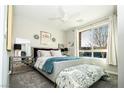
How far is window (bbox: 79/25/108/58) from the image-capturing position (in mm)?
4148

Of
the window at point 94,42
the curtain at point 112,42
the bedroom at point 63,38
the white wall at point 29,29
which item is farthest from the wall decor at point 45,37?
the curtain at point 112,42

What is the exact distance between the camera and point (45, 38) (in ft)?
16.2

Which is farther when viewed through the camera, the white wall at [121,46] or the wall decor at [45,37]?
the wall decor at [45,37]

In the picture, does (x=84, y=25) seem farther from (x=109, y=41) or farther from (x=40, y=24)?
(x=40, y=24)

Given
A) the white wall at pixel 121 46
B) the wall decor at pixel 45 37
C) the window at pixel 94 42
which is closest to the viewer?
the white wall at pixel 121 46

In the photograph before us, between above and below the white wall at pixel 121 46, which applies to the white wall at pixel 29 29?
above

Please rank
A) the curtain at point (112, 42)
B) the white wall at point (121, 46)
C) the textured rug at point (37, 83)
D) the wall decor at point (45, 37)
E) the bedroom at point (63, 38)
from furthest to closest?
the wall decor at point (45, 37) < the curtain at point (112, 42) < the bedroom at point (63, 38) < the textured rug at point (37, 83) < the white wall at point (121, 46)

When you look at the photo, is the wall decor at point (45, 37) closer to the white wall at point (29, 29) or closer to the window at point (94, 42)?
the white wall at point (29, 29)

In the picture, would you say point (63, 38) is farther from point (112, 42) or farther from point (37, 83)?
point (37, 83)

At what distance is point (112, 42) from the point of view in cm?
345

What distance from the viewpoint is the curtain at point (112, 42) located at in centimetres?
338

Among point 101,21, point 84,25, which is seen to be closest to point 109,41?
point 101,21

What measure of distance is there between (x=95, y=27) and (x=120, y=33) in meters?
3.94

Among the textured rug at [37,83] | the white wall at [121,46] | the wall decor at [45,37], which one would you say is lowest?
the textured rug at [37,83]
